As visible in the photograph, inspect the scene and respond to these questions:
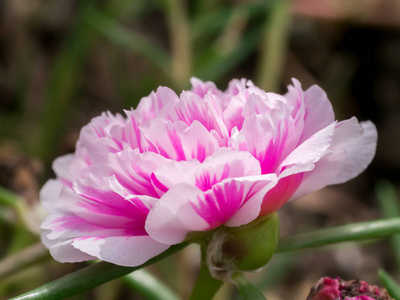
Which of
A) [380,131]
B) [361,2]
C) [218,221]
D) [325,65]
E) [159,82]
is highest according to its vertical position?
[218,221]

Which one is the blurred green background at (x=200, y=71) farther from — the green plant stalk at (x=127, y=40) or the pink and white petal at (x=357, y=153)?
the pink and white petal at (x=357, y=153)

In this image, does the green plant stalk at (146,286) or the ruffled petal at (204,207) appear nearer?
the ruffled petal at (204,207)

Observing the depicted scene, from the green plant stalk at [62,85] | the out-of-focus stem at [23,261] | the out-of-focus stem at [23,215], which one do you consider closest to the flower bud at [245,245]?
the out-of-focus stem at [23,261]

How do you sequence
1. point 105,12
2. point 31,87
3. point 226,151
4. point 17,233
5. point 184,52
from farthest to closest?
point 31,87 < point 105,12 < point 184,52 < point 17,233 < point 226,151

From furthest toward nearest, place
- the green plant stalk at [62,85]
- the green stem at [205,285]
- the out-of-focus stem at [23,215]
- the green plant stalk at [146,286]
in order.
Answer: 1. the green plant stalk at [62,85]
2. the out-of-focus stem at [23,215]
3. the green plant stalk at [146,286]
4. the green stem at [205,285]

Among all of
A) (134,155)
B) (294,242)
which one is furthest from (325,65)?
(134,155)

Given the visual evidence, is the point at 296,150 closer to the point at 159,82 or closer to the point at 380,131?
the point at 159,82

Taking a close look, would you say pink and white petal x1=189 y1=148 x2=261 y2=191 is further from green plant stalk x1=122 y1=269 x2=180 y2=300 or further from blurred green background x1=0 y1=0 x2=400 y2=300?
blurred green background x1=0 y1=0 x2=400 y2=300
